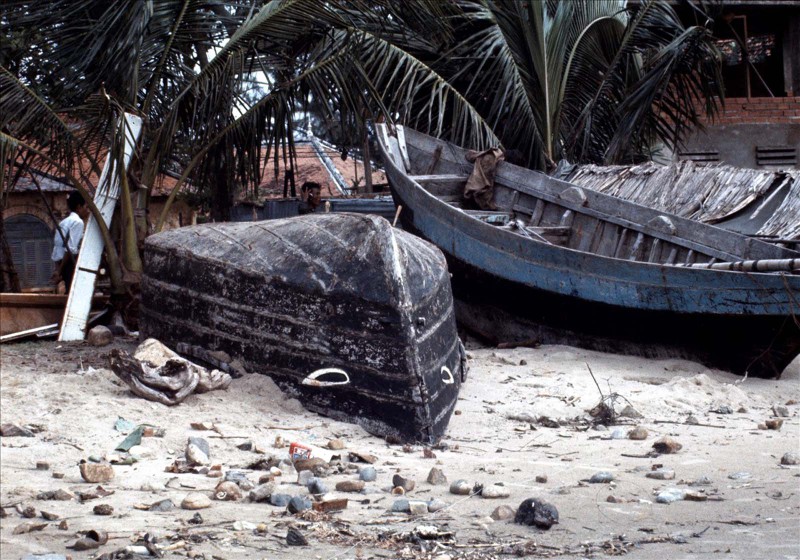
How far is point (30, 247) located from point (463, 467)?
15.6 m

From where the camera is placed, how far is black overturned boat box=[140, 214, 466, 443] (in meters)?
5.01

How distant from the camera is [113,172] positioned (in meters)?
7.65

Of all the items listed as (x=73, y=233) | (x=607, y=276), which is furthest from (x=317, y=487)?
(x=73, y=233)

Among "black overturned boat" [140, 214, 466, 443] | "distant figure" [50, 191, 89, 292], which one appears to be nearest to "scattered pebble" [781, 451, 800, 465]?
"black overturned boat" [140, 214, 466, 443]

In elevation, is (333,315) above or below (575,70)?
below

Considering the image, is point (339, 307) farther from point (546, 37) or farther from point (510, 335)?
point (546, 37)

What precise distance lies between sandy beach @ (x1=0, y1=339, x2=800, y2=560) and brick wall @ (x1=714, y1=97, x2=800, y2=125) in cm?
840

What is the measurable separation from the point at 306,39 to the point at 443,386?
393 centimetres

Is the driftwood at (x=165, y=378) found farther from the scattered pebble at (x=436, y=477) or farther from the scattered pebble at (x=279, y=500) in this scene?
the scattered pebble at (x=436, y=477)

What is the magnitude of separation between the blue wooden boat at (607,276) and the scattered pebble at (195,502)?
4188mm

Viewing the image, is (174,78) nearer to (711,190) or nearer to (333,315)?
(333,315)

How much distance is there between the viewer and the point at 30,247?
17922 mm

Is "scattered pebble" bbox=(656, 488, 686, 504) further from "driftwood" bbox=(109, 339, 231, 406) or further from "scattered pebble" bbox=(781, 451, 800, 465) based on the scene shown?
"driftwood" bbox=(109, 339, 231, 406)

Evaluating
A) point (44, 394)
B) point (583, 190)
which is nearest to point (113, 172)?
point (44, 394)
